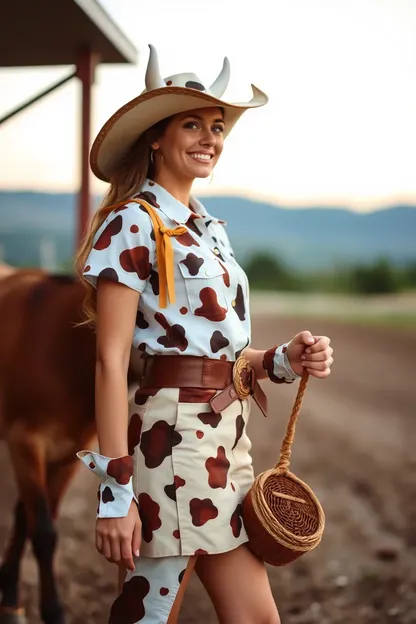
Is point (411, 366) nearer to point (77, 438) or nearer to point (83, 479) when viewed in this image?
point (83, 479)

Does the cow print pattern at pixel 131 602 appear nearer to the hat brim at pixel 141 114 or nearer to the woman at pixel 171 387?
the woman at pixel 171 387

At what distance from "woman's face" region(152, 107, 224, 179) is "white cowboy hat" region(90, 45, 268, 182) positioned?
32 mm

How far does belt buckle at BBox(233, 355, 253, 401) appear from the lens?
1.76 m

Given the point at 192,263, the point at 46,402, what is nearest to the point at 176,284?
the point at 192,263

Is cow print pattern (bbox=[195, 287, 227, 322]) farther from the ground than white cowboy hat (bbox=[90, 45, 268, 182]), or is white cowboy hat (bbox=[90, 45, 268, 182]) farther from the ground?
white cowboy hat (bbox=[90, 45, 268, 182])

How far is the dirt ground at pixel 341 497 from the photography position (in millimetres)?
3227

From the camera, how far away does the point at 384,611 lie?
3115 millimetres

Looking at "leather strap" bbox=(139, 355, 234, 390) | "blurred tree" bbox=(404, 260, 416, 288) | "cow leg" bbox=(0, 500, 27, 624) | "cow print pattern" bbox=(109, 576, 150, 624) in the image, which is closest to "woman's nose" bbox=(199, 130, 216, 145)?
"leather strap" bbox=(139, 355, 234, 390)

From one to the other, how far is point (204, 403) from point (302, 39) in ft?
13.7

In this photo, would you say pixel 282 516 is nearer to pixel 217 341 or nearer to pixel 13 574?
pixel 217 341

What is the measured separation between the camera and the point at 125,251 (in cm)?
166

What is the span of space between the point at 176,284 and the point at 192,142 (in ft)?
1.07

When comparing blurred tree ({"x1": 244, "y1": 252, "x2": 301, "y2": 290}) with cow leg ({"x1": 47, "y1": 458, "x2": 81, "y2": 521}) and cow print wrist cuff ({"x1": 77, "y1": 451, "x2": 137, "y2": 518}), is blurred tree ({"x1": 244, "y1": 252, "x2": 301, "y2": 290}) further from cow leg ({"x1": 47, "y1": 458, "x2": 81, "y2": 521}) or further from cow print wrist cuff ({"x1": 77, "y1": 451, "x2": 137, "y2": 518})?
cow print wrist cuff ({"x1": 77, "y1": 451, "x2": 137, "y2": 518})

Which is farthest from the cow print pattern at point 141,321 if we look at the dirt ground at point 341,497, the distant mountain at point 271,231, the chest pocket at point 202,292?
the distant mountain at point 271,231
